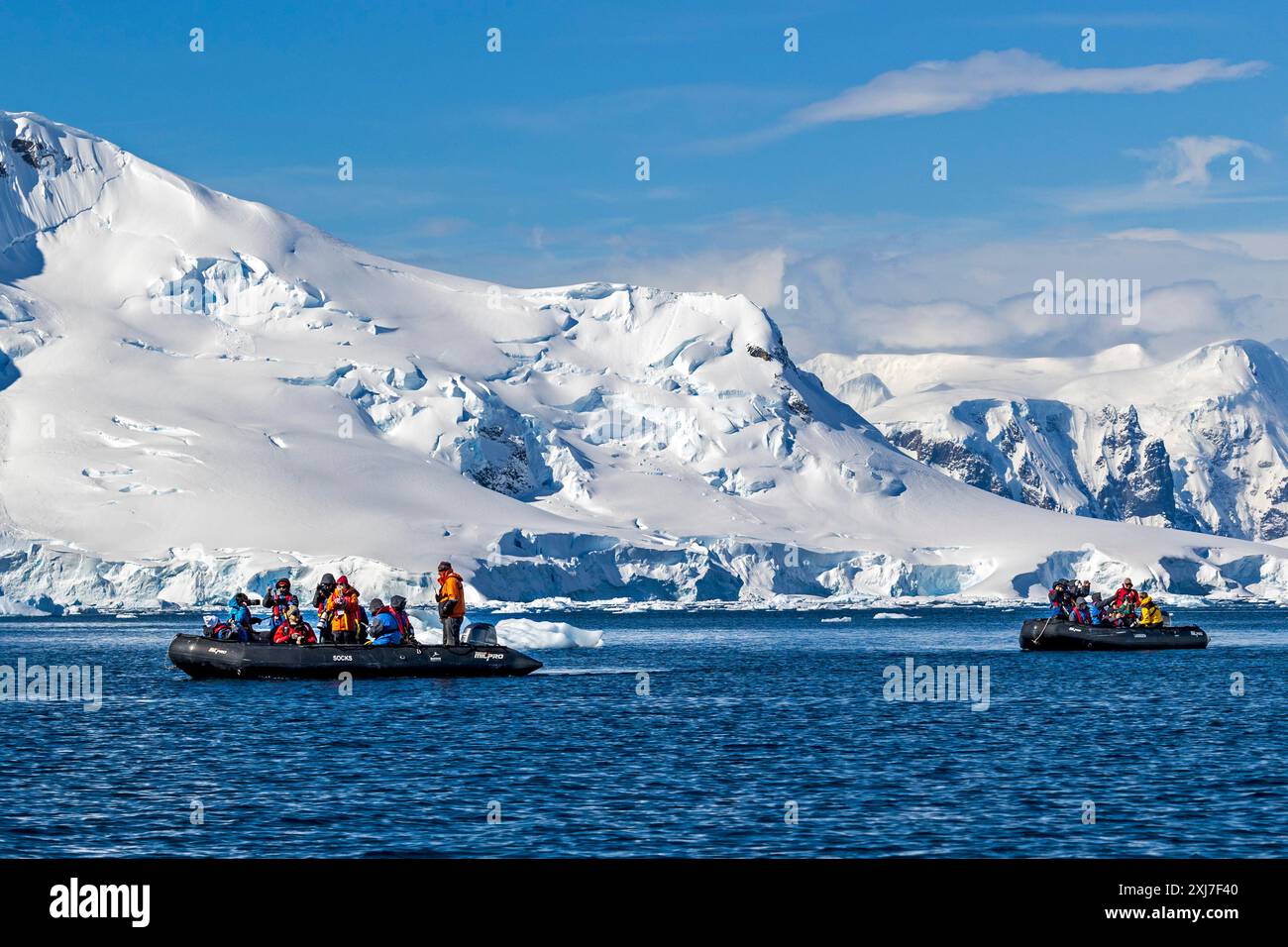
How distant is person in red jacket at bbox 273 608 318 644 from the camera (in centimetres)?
5342

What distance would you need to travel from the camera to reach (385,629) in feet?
178

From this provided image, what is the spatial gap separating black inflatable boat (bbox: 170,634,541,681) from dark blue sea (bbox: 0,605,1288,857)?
690mm

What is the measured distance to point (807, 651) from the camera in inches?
3349

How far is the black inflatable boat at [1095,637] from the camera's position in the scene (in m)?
77.6

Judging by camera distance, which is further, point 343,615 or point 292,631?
point 343,615

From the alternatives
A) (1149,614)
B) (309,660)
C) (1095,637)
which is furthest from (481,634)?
(1149,614)

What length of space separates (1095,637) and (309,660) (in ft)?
126

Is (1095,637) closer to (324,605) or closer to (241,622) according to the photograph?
(324,605)

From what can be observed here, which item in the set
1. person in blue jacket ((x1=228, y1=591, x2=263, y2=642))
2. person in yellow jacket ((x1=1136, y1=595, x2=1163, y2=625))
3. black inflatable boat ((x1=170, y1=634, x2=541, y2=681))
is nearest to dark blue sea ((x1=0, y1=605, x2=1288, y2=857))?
black inflatable boat ((x1=170, y1=634, x2=541, y2=681))

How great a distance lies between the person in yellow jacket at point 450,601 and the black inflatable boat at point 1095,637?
106ft

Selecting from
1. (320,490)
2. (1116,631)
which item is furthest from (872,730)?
(320,490)

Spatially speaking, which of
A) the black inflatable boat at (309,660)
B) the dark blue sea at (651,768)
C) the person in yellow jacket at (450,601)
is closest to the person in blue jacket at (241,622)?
the black inflatable boat at (309,660)

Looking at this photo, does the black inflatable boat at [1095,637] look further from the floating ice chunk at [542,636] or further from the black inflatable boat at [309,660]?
the black inflatable boat at [309,660]
